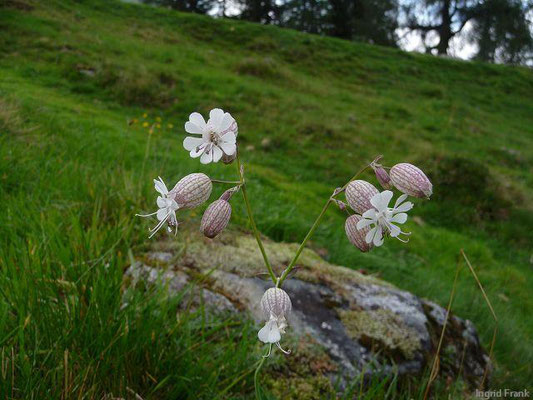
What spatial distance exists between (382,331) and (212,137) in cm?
159

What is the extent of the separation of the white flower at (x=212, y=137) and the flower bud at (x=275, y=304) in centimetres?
40

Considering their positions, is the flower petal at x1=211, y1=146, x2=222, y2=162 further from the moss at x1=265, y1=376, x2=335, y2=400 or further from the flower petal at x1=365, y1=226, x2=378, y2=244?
the moss at x1=265, y1=376, x2=335, y2=400

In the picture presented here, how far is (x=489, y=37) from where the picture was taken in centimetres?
2420

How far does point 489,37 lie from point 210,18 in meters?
15.6

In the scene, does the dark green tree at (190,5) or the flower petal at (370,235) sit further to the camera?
the dark green tree at (190,5)

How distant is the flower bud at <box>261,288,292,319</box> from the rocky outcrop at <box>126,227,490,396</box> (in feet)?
2.64

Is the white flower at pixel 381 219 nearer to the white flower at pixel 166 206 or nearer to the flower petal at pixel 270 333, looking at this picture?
the flower petal at pixel 270 333

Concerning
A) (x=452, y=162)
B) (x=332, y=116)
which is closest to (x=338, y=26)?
(x=332, y=116)

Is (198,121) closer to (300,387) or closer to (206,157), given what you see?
(206,157)

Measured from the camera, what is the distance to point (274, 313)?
1.22 meters

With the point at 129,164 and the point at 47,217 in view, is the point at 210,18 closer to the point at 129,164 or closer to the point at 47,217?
the point at 129,164

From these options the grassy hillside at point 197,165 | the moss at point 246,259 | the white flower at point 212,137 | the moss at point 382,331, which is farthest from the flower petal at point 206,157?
the moss at point 382,331

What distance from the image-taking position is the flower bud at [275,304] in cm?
122

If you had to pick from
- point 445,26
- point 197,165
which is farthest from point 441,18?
point 197,165
